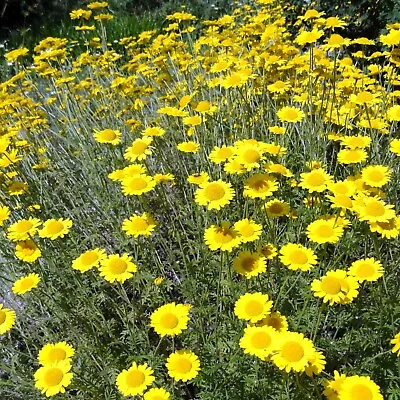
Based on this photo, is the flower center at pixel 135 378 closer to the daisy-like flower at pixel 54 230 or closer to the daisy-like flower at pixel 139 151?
the daisy-like flower at pixel 54 230

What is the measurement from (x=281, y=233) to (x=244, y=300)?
892 mm

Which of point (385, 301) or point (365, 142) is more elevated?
point (365, 142)

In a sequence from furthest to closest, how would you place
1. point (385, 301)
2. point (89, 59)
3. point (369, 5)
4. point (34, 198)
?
1. point (369, 5)
2. point (89, 59)
3. point (34, 198)
4. point (385, 301)

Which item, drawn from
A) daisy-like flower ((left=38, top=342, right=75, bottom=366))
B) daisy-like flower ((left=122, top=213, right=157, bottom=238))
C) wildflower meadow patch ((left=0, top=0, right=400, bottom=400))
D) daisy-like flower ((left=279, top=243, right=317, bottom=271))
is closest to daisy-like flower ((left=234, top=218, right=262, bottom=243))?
wildflower meadow patch ((left=0, top=0, right=400, bottom=400))

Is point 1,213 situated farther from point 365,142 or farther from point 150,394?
point 365,142

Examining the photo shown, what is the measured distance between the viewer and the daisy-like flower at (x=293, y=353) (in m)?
1.57

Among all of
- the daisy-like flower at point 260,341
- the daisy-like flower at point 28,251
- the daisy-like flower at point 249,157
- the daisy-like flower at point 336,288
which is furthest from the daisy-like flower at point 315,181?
the daisy-like flower at point 28,251

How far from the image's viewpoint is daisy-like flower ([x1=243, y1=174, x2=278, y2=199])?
6.68 ft

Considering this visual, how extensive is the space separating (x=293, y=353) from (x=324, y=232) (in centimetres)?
56

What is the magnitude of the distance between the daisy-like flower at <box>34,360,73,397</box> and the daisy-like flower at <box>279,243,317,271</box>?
80 centimetres

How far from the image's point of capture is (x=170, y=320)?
1.87 metres

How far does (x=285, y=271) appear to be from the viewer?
7.79 feet

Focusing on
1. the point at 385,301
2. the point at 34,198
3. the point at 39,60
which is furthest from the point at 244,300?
the point at 39,60

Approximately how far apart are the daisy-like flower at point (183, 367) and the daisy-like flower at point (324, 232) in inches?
22.9
